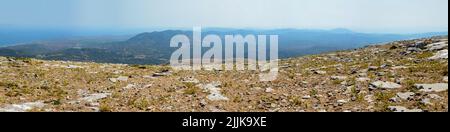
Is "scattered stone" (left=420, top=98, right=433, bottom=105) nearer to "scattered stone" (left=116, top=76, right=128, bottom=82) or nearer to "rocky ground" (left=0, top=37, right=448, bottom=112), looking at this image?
"rocky ground" (left=0, top=37, right=448, bottom=112)

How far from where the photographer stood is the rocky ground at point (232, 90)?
52.1ft

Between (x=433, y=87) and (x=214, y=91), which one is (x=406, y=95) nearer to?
(x=433, y=87)

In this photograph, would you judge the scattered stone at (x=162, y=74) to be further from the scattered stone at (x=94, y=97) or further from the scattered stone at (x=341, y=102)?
the scattered stone at (x=341, y=102)

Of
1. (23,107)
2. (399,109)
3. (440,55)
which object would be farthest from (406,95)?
(23,107)

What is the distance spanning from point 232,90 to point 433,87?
8495mm

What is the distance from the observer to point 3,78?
21422 millimetres

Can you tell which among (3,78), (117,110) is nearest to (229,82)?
(117,110)

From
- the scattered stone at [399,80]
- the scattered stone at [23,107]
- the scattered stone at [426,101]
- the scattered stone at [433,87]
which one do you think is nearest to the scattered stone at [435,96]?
the scattered stone at [426,101]

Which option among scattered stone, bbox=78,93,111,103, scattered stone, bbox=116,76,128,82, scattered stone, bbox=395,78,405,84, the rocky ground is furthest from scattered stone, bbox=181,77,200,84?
scattered stone, bbox=395,78,405,84

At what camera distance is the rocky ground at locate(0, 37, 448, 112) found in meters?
15.9

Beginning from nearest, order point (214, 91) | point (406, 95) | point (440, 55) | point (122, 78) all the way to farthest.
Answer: point (406, 95) < point (214, 91) < point (122, 78) < point (440, 55)

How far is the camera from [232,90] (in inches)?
767
